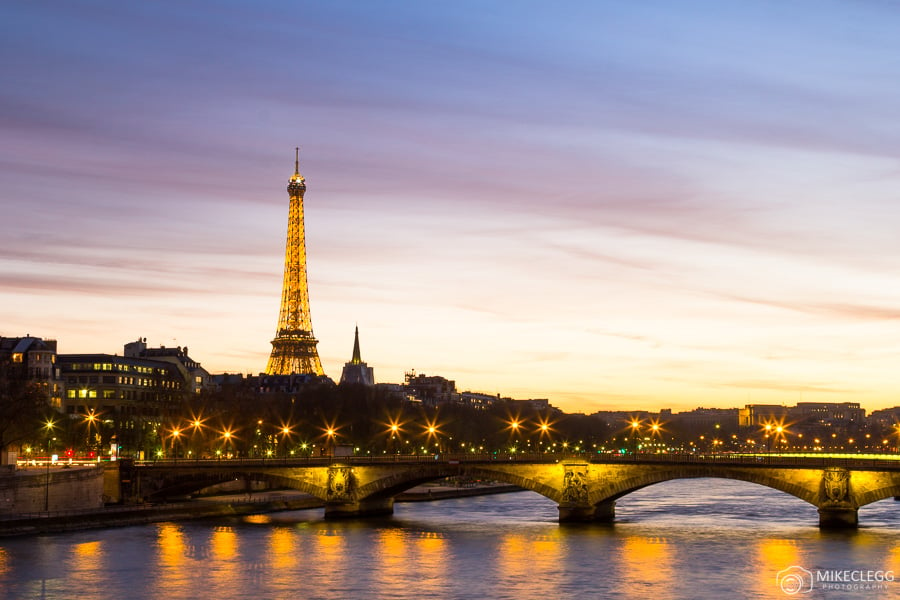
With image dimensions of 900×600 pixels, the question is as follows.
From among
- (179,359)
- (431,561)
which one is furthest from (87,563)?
(179,359)

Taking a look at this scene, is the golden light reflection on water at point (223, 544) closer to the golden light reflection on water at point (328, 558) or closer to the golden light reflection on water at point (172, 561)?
the golden light reflection on water at point (172, 561)

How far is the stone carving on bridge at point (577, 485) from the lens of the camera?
8181 centimetres

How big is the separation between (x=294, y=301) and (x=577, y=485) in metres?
108

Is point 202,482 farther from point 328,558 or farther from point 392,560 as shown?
point 392,560

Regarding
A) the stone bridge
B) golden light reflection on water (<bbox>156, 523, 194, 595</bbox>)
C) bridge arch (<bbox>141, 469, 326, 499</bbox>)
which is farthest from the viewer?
bridge arch (<bbox>141, 469, 326, 499</bbox>)

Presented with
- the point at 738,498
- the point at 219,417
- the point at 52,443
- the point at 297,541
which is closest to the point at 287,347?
the point at 219,417

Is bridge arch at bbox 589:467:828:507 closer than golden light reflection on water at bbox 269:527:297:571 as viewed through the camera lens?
No

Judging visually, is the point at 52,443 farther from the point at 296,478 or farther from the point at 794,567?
the point at 794,567

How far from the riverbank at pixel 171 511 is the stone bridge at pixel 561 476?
2507 mm

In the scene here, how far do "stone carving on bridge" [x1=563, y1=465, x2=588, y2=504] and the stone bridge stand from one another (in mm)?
60

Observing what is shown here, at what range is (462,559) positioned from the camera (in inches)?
2469

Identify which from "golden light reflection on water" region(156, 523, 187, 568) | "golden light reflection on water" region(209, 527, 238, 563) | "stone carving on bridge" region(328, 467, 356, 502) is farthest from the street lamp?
"golden light reflection on water" region(209, 527, 238, 563)

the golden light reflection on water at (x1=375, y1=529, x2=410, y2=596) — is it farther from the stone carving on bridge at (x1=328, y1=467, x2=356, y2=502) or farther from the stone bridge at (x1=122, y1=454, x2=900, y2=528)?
the stone carving on bridge at (x1=328, y1=467, x2=356, y2=502)

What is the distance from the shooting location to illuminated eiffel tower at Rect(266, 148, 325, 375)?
602 ft
